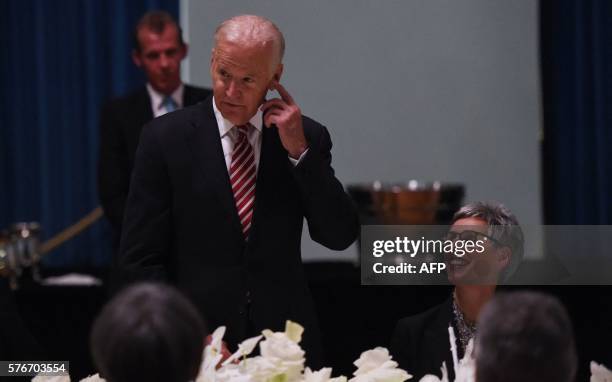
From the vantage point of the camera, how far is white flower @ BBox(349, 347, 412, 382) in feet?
4.29

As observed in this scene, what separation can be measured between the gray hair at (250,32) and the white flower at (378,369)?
0.77 metres

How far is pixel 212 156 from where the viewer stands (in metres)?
2.07

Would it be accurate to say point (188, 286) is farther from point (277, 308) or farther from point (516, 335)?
point (516, 335)

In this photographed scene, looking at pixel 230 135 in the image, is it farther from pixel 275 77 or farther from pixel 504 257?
pixel 504 257

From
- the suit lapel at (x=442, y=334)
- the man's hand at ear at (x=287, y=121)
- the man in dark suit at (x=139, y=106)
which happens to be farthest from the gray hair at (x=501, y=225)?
the man in dark suit at (x=139, y=106)

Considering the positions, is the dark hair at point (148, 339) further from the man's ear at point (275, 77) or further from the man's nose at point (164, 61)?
the man's nose at point (164, 61)

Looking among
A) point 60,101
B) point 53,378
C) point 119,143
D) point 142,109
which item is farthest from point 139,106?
point 53,378

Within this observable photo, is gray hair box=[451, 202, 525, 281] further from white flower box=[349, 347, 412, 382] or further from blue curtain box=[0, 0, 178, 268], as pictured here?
blue curtain box=[0, 0, 178, 268]

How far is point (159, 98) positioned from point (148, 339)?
2372mm

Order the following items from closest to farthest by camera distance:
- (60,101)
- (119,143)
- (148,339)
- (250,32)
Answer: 1. (148,339)
2. (250,32)
3. (119,143)
4. (60,101)

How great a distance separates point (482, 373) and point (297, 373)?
1.16ft

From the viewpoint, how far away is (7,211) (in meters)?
4.84

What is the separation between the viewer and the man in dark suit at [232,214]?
2023 mm

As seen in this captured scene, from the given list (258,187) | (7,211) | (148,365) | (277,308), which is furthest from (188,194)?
(7,211)
